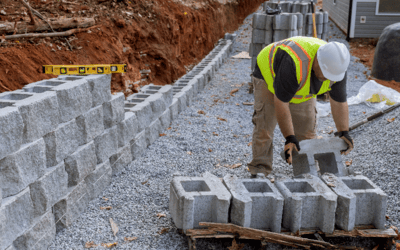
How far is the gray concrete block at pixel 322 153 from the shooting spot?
4.15m

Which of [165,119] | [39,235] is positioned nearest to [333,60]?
[39,235]

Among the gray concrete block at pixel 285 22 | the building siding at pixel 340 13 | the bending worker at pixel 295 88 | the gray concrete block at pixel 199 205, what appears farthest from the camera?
the building siding at pixel 340 13

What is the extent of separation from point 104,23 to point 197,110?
2667 millimetres

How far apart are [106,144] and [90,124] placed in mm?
503

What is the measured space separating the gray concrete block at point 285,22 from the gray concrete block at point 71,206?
616 centimetres

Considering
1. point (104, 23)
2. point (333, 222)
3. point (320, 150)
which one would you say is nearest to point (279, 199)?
point (333, 222)

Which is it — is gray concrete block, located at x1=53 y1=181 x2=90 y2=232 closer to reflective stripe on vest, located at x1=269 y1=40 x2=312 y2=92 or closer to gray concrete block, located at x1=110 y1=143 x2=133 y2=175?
gray concrete block, located at x1=110 y1=143 x2=133 y2=175

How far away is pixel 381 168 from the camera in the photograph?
16.1 ft

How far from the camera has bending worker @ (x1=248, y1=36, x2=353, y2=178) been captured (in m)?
3.60

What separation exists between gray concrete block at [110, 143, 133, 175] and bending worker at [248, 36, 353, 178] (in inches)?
67.5

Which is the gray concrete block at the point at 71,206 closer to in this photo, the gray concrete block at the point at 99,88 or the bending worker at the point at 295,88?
the gray concrete block at the point at 99,88

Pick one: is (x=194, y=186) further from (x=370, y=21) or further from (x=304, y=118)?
(x=370, y=21)

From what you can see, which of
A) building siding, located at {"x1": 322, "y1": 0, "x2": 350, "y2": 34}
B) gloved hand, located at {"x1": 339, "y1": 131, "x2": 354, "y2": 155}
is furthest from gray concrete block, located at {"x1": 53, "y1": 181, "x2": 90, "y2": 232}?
building siding, located at {"x1": 322, "y1": 0, "x2": 350, "y2": 34}

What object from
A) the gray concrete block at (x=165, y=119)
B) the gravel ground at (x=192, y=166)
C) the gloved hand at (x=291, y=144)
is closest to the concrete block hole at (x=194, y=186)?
the gravel ground at (x=192, y=166)
